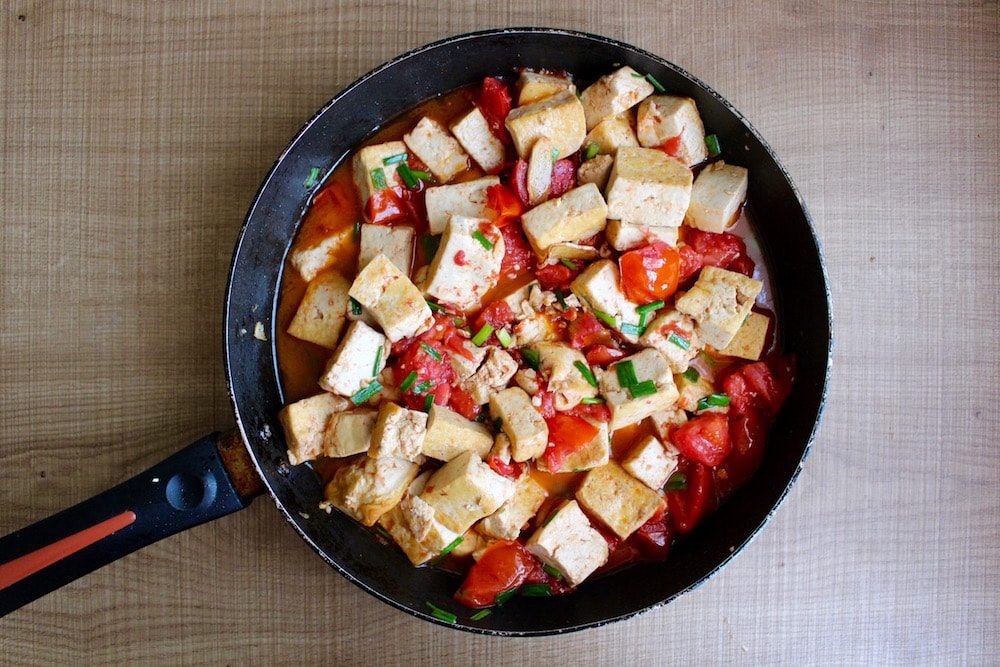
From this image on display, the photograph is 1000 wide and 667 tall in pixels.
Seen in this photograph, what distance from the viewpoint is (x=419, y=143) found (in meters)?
2.50

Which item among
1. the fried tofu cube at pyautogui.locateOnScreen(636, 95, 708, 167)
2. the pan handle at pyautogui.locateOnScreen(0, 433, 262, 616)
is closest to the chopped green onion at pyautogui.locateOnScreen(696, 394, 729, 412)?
the fried tofu cube at pyautogui.locateOnScreen(636, 95, 708, 167)

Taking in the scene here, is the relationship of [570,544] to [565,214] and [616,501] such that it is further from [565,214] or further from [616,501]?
[565,214]

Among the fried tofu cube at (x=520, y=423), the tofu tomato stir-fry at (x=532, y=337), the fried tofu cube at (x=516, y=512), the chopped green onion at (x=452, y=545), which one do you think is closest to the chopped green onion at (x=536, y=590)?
the tofu tomato stir-fry at (x=532, y=337)

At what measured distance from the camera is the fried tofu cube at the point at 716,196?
8.06 feet

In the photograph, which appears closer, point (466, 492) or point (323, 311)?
point (466, 492)

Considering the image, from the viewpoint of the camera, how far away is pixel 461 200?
244 centimetres

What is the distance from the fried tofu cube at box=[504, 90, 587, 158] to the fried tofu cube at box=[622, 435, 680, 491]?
1.00 meters

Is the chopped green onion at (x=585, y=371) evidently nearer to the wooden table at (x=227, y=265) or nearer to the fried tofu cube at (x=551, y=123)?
the fried tofu cube at (x=551, y=123)

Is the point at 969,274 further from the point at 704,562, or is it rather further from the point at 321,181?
the point at 321,181

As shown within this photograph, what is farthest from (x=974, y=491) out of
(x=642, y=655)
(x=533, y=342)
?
(x=533, y=342)

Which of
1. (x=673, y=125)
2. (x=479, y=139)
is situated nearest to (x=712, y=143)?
(x=673, y=125)

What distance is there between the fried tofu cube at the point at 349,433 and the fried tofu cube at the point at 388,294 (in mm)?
314

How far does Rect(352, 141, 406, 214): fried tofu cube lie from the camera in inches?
96.6

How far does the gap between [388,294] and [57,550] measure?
116 cm
